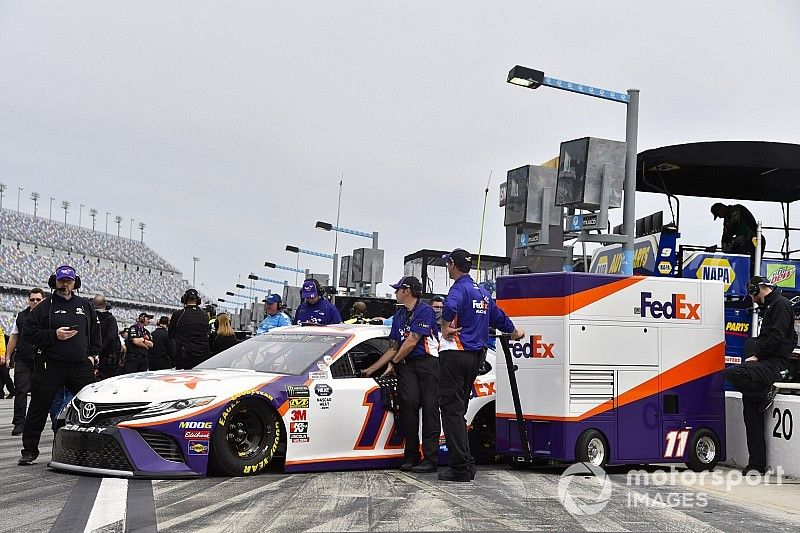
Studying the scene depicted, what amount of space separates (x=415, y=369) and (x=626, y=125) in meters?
5.41

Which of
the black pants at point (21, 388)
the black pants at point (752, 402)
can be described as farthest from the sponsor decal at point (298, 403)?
the black pants at point (21, 388)

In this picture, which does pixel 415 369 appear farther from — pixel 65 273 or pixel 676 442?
pixel 65 273

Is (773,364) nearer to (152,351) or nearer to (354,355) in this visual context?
(354,355)

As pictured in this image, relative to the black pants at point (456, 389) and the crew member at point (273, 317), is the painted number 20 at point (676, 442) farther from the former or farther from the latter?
the crew member at point (273, 317)

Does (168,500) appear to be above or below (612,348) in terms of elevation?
below

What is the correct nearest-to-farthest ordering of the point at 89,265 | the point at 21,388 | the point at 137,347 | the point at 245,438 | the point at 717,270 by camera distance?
1. the point at 245,438
2. the point at 717,270
3. the point at 21,388
4. the point at 137,347
5. the point at 89,265

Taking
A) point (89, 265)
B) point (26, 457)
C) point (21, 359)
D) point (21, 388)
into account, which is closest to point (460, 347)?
point (26, 457)

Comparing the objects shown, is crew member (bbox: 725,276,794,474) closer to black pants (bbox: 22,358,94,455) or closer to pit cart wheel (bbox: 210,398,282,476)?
pit cart wheel (bbox: 210,398,282,476)

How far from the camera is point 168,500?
7.08 metres

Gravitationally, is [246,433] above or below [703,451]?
above

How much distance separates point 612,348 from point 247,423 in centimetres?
352

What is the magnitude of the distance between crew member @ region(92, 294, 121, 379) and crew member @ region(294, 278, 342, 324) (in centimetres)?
229

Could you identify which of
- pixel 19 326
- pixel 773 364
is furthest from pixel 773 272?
pixel 19 326

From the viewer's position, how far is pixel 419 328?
952cm
